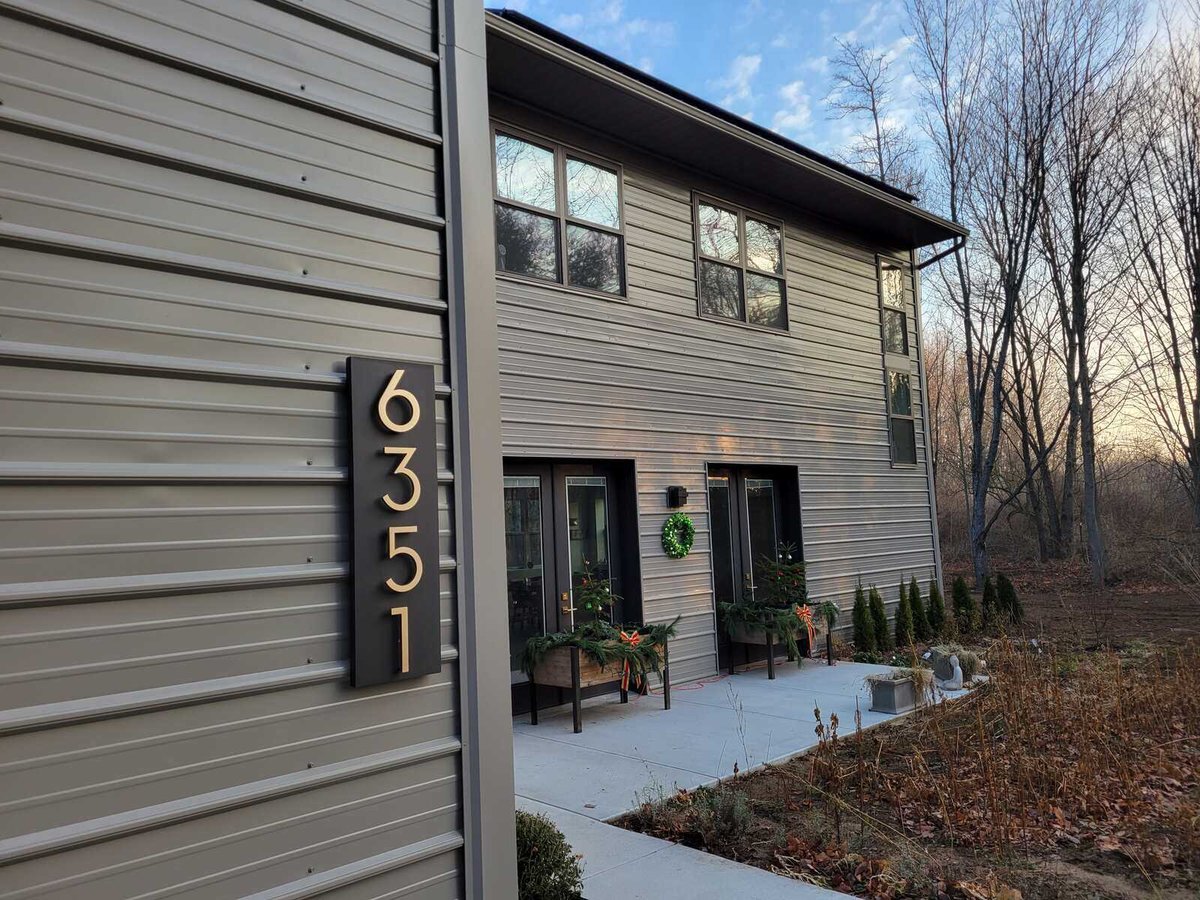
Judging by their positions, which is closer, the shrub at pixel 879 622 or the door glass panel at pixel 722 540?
the door glass panel at pixel 722 540

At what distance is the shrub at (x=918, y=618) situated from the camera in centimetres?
1014

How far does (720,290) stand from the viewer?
880 cm

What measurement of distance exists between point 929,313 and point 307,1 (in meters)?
22.3

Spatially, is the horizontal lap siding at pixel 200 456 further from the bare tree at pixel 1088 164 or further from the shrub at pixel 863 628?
the bare tree at pixel 1088 164

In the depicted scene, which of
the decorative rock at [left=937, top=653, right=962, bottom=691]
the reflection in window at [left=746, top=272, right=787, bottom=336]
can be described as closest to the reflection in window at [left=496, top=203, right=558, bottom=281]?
the reflection in window at [left=746, top=272, right=787, bottom=336]

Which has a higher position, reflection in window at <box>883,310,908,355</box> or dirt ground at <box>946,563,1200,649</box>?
reflection in window at <box>883,310,908,355</box>

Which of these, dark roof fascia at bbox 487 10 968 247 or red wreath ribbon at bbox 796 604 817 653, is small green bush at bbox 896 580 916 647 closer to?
red wreath ribbon at bbox 796 604 817 653

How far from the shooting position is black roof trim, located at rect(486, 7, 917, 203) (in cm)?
634

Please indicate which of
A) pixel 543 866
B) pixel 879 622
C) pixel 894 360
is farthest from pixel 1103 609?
pixel 543 866

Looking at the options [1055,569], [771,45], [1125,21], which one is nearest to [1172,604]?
[1055,569]

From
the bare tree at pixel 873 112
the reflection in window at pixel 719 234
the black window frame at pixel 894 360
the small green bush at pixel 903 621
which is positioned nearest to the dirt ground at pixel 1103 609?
the small green bush at pixel 903 621

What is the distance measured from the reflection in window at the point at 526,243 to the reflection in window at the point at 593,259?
0.61ft

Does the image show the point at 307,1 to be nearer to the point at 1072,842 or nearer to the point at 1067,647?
the point at 1072,842

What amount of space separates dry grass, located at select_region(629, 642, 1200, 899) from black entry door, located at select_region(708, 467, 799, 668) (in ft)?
9.94
